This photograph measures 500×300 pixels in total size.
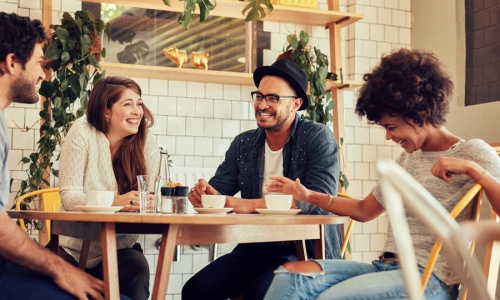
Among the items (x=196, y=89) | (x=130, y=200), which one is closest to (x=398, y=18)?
(x=196, y=89)

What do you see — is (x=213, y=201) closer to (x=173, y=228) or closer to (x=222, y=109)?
(x=173, y=228)

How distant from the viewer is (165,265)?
2.32 m

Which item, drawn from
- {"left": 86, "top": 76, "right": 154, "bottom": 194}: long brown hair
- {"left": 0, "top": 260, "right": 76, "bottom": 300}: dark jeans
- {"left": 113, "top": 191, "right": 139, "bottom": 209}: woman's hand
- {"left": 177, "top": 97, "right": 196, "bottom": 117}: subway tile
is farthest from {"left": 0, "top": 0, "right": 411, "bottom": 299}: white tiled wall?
{"left": 0, "top": 260, "right": 76, "bottom": 300}: dark jeans

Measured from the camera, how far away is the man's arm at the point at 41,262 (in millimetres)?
2184

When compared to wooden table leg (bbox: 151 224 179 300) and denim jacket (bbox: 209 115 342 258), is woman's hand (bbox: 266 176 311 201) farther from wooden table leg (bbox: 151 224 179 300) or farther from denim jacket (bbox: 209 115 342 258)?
wooden table leg (bbox: 151 224 179 300)

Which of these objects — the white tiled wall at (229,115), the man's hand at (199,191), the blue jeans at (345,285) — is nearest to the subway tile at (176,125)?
the white tiled wall at (229,115)

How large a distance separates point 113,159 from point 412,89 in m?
1.47

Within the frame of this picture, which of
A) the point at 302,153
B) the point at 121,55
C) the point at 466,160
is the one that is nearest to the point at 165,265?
the point at 466,160

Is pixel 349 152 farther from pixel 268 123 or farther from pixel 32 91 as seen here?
pixel 32 91

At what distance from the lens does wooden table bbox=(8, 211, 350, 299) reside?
224 centimetres

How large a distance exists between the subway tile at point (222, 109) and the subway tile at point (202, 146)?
0.59ft

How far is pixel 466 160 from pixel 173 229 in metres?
0.87

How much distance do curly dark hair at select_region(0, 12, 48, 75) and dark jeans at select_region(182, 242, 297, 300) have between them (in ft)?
3.67

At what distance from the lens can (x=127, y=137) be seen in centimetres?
341
